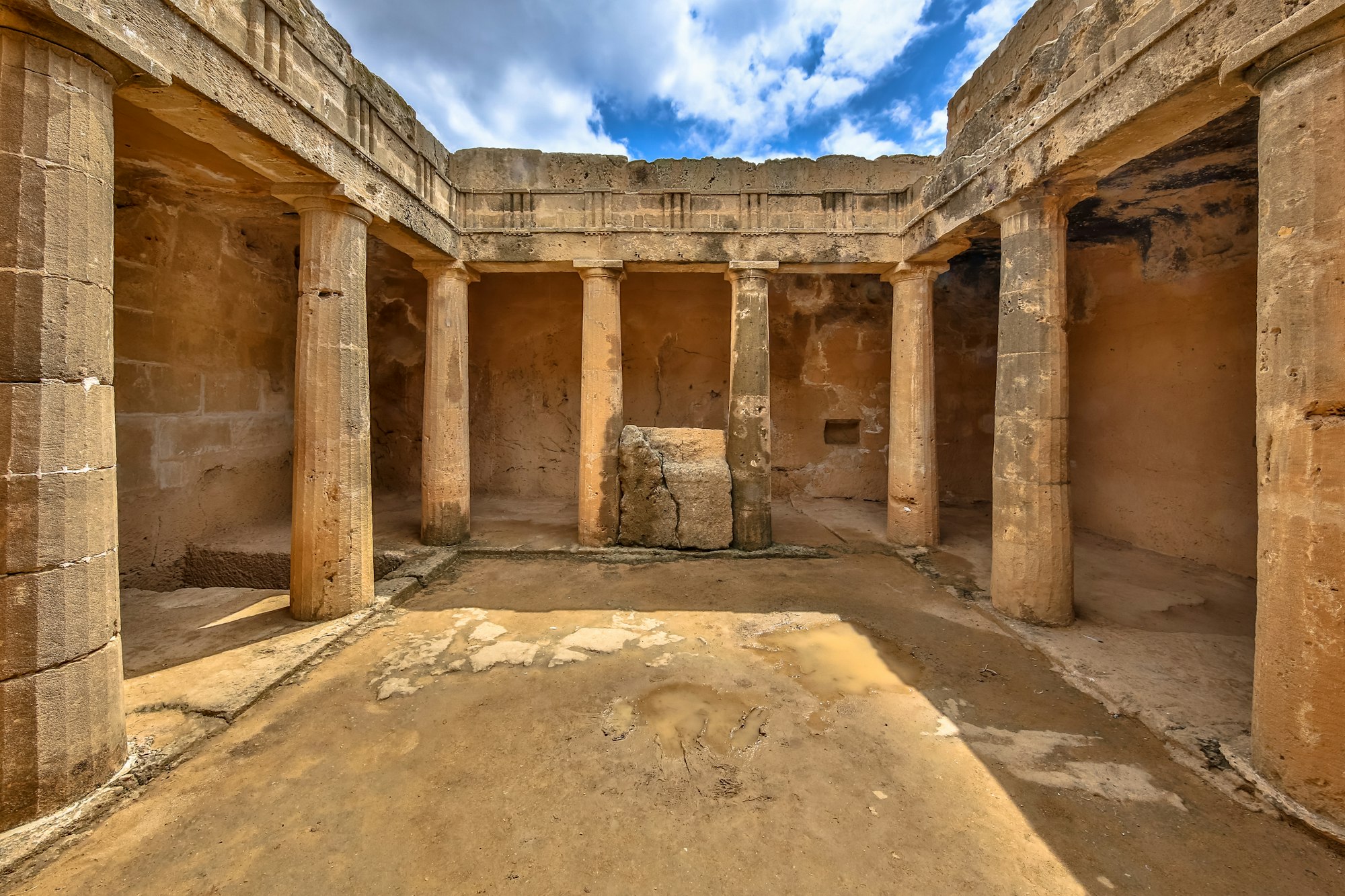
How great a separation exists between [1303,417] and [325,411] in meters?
6.33

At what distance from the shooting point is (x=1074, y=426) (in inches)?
309

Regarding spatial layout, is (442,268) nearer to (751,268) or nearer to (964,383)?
(751,268)

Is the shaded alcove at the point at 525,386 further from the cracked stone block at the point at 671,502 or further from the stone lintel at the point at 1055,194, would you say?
the stone lintel at the point at 1055,194

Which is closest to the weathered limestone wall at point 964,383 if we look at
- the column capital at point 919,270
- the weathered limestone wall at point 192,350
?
the column capital at point 919,270

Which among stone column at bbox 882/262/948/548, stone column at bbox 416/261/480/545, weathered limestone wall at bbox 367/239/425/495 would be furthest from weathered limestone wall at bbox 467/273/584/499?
stone column at bbox 882/262/948/548

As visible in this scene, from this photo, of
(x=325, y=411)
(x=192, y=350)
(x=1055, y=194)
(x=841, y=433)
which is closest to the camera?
(x=1055, y=194)

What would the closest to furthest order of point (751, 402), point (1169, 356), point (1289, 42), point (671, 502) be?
point (1289, 42) < point (1169, 356) < point (671, 502) < point (751, 402)

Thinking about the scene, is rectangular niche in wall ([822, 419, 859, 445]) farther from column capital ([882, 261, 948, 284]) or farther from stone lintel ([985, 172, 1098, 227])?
stone lintel ([985, 172, 1098, 227])

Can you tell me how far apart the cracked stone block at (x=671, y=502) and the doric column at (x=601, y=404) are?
0.72 feet

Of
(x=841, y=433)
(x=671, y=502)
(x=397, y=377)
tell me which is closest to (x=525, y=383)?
(x=397, y=377)

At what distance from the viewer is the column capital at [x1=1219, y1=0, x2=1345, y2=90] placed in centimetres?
247

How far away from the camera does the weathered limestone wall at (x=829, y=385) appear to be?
9867 mm

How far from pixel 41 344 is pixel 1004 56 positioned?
766 cm

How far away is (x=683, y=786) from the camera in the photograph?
2.79 metres
